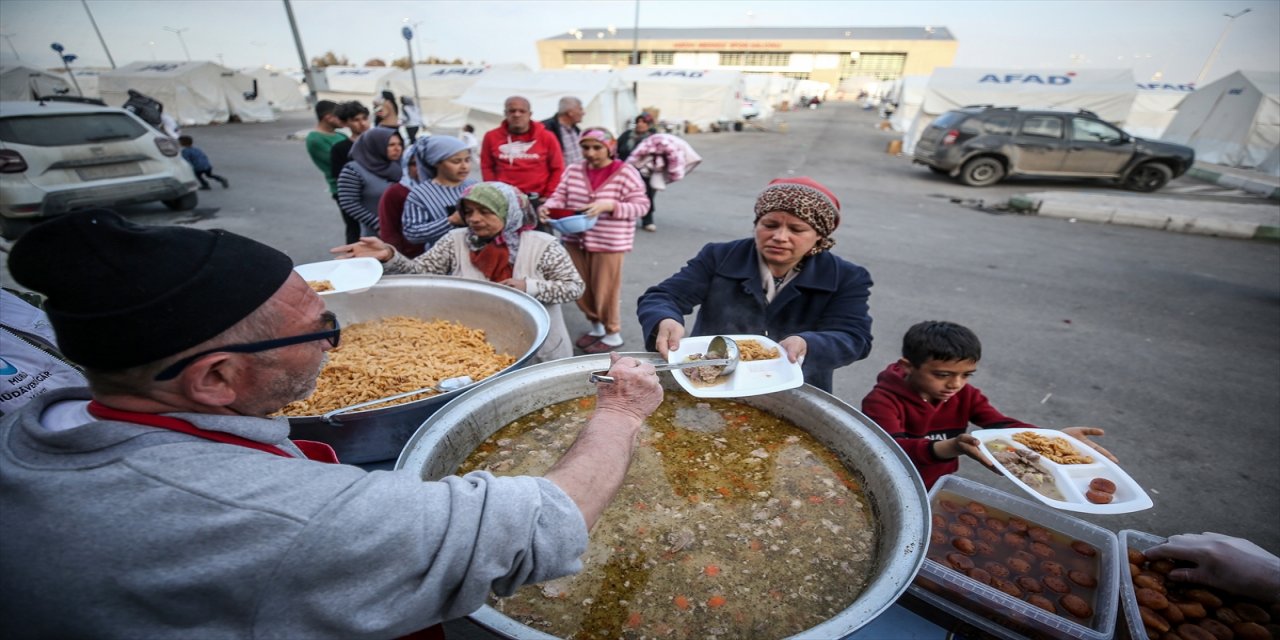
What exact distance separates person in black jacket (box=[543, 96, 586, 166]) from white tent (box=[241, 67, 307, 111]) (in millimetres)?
32623

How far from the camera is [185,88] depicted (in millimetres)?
24203

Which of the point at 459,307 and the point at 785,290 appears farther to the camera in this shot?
the point at 459,307

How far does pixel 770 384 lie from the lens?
2010 mm

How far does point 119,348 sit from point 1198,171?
24.2m

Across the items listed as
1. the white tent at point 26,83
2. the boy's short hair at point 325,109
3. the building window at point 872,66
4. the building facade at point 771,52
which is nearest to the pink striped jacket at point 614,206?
the boy's short hair at point 325,109

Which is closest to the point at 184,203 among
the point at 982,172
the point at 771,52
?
the point at 982,172

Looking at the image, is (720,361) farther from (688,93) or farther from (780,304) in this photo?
(688,93)

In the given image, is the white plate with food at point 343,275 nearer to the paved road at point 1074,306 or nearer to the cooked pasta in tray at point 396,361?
the cooked pasta in tray at point 396,361

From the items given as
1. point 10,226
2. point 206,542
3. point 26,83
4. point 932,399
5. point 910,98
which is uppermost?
point 206,542

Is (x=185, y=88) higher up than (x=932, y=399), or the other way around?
(x=932, y=399)

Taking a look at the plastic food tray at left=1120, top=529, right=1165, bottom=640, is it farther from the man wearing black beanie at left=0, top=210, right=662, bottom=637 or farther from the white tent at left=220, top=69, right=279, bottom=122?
the white tent at left=220, top=69, right=279, bottom=122

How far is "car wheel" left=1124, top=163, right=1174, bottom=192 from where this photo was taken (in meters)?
12.7

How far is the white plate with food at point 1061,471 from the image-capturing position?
5.88ft

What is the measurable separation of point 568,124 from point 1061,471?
6624 millimetres
